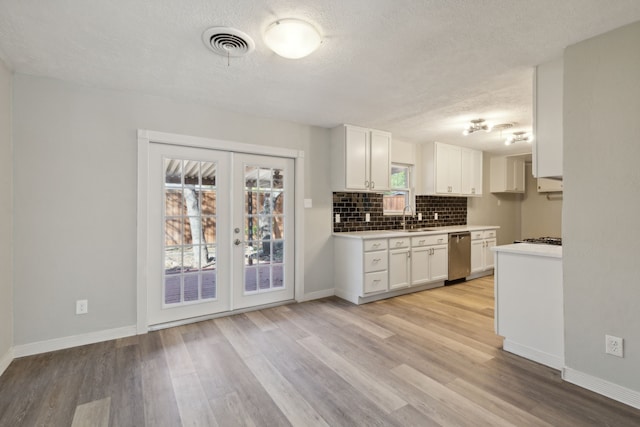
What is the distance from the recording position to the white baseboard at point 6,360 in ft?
7.31

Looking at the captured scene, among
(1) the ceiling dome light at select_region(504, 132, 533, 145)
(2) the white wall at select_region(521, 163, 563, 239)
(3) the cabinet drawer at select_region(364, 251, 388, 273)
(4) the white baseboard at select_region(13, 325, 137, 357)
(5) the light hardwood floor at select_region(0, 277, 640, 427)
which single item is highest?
(1) the ceiling dome light at select_region(504, 132, 533, 145)

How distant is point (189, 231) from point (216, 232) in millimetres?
280

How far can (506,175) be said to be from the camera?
19.2ft

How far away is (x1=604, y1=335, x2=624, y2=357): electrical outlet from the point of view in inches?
73.7

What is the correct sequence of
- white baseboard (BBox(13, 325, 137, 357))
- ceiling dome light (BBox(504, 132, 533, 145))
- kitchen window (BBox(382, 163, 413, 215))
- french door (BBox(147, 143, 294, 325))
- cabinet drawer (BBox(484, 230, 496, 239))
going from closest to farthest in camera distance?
1. white baseboard (BBox(13, 325, 137, 357))
2. french door (BBox(147, 143, 294, 325))
3. ceiling dome light (BBox(504, 132, 533, 145))
4. kitchen window (BBox(382, 163, 413, 215))
5. cabinet drawer (BBox(484, 230, 496, 239))

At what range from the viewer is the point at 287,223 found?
3.89 m

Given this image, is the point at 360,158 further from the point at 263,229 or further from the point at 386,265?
the point at 263,229

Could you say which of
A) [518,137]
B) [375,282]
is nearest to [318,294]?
[375,282]

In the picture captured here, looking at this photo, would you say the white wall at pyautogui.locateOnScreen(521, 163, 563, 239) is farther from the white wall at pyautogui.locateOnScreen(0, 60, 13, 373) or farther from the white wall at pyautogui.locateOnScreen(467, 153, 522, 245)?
the white wall at pyautogui.locateOnScreen(0, 60, 13, 373)

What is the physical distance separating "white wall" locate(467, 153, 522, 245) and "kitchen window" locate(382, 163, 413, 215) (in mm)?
1642

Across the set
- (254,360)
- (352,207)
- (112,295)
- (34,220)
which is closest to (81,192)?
(34,220)

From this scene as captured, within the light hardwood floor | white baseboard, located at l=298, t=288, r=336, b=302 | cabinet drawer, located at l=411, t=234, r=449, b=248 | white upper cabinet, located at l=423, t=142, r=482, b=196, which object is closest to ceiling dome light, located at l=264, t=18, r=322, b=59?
the light hardwood floor

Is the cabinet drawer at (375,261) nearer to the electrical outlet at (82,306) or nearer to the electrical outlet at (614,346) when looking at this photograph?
the electrical outlet at (614,346)

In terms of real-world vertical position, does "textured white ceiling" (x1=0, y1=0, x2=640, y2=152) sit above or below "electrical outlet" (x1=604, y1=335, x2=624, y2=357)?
above
